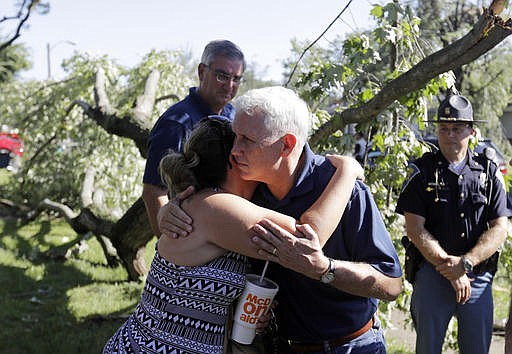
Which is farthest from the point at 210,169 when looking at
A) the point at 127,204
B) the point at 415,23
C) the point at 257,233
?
the point at 127,204

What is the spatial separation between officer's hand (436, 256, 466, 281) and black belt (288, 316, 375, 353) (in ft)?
4.12

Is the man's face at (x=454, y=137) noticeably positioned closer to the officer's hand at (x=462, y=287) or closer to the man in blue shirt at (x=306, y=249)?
the officer's hand at (x=462, y=287)

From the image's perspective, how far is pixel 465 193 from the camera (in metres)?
3.46

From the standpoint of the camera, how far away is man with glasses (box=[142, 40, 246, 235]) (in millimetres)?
3424

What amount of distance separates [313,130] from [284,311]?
6.70ft

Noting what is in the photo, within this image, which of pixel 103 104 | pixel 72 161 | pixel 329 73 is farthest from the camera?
pixel 72 161

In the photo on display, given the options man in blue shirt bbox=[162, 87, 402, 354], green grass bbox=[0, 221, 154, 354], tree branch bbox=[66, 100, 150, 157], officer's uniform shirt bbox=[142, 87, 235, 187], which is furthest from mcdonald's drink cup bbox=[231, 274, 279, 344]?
tree branch bbox=[66, 100, 150, 157]

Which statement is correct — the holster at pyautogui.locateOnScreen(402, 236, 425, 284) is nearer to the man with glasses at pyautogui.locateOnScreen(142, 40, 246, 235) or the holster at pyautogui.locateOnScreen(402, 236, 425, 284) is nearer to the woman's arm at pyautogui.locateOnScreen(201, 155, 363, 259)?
the man with glasses at pyautogui.locateOnScreen(142, 40, 246, 235)

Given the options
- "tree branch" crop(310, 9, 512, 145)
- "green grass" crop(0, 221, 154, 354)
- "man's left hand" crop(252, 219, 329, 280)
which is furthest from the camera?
"green grass" crop(0, 221, 154, 354)

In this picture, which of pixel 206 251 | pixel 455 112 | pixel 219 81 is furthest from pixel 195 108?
pixel 206 251

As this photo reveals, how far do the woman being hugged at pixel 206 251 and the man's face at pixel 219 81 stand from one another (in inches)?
60.9

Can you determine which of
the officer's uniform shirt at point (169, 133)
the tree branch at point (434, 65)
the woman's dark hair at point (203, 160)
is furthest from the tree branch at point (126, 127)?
the woman's dark hair at point (203, 160)

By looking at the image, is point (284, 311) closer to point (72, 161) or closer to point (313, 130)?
point (313, 130)

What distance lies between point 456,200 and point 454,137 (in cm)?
40
